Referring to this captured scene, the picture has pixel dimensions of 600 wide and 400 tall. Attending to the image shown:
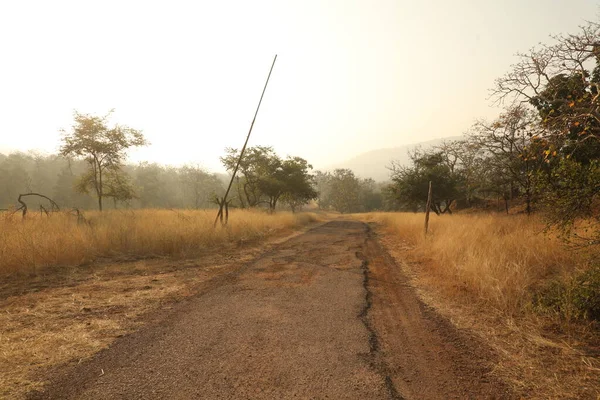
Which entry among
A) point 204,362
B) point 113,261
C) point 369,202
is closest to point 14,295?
point 113,261

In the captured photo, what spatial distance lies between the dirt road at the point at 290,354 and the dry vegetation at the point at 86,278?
0.43m

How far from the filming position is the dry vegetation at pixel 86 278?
3.04 metres

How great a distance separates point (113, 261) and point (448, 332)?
24.1 ft

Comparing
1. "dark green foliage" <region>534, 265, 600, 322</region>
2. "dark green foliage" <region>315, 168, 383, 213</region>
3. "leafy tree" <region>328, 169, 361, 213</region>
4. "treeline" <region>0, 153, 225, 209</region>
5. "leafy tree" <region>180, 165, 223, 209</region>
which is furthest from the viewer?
"dark green foliage" <region>315, 168, 383, 213</region>

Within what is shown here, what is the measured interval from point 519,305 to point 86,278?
775cm

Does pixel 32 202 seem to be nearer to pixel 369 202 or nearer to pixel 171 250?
pixel 171 250

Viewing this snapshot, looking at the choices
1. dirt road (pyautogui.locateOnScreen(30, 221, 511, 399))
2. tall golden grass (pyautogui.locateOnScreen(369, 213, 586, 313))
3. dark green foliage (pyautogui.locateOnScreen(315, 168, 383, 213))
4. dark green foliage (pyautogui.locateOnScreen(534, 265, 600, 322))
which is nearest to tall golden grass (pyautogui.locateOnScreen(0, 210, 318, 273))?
dirt road (pyautogui.locateOnScreen(30, 221, 511, 399))

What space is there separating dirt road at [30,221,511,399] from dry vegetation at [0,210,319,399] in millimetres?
429

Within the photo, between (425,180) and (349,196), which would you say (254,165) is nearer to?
(425,180)

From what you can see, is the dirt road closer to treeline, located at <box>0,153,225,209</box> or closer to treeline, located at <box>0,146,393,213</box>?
treeline, located at <box>0,146,393,213</box>

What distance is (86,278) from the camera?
5633mm

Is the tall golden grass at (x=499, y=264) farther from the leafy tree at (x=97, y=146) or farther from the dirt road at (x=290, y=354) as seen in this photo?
the leafy tree at (x=97, y=146)

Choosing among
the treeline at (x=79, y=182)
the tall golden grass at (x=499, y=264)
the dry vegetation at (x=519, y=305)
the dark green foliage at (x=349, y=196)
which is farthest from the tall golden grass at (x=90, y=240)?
the dark green foliage at (x=349, y=196)

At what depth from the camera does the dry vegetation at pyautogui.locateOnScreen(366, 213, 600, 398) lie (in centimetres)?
268
